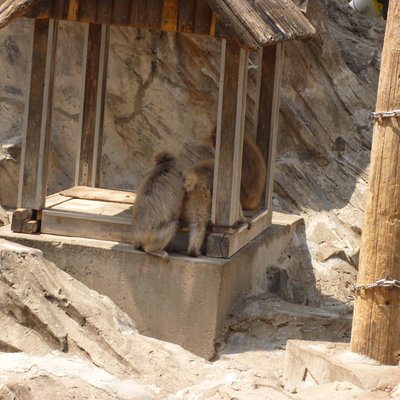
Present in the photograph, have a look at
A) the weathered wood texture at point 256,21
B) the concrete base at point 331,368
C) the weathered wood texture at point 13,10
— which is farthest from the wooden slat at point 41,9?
the concrete base at point 331,368

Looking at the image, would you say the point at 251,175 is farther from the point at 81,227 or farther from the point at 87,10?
the point at 87,10

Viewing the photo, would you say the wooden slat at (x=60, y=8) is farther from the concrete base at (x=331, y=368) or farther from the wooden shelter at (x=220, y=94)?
the concrete base at (x=331, y=368)

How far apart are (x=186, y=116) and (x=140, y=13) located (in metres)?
4.72

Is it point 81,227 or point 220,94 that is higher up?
point 220,94

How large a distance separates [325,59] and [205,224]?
213 inches

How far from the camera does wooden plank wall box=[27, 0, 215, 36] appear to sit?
873 centimetres

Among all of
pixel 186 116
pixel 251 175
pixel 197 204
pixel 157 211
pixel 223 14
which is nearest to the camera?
pixel 223 14

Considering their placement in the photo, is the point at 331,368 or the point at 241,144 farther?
the point at 241,144

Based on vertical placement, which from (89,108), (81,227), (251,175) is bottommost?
(81,227)

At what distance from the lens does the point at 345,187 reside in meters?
13.7

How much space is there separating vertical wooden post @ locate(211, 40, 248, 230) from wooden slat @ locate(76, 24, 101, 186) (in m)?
2.29

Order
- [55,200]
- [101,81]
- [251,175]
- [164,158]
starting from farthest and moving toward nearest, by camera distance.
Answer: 1. [101,81]
2. [251,175]
3. [55,200]
4. [164,158]

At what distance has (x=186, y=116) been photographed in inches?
531

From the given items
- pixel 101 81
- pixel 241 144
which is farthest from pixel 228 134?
pixel 101 81
